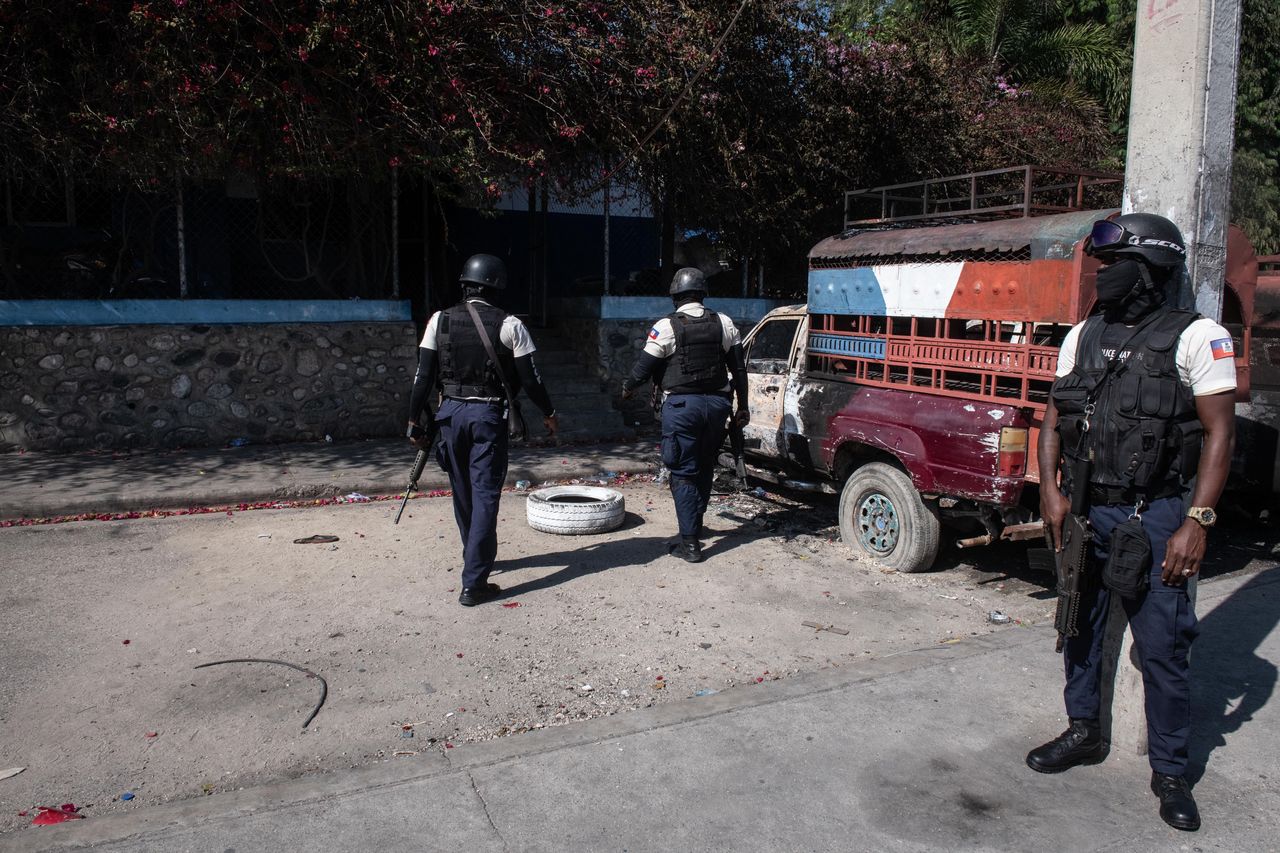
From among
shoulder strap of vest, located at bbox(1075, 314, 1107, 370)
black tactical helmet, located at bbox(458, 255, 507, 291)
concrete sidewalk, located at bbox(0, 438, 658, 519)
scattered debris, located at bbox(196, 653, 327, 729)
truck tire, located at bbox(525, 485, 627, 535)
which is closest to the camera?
shoulder strap of vest, located at bbox(1075, 314, 1107, 370)

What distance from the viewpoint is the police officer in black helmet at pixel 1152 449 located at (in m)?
3.19

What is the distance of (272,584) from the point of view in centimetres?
579

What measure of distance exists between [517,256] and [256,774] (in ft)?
38.2

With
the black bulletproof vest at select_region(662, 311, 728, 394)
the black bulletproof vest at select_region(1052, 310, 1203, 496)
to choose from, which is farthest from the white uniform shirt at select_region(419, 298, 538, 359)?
the black bulletproof vest at select_region(1052, 310, 1203, 496)

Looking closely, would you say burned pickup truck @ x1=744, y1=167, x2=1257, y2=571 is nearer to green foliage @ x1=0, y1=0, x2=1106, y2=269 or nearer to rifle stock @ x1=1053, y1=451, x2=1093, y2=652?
rifle stock @ x1=1053, y1=451, x2=1093, y2=652

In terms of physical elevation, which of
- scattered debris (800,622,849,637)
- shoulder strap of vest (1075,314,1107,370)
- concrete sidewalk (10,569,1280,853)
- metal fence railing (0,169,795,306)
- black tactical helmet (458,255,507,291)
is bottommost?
concrete sidewalk (10,569,1280,853)

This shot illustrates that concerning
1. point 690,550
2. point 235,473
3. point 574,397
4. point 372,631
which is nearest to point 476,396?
point 372,631

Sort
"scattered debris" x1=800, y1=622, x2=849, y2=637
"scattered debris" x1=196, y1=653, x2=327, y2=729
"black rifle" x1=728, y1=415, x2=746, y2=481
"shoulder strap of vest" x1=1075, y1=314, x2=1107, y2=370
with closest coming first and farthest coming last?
"shoulder strap of vest" x1=1075, y1=314, x2=1107, y2=370 < "scattered debris" x1=196, y1=653, x2=327, y2=729 < "scattered debris" x1=800, y1=622, x2=849, y2=637 < "black rifle" x1=728, y1=415, x2=746, y2=481

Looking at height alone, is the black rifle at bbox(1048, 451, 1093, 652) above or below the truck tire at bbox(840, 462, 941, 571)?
above

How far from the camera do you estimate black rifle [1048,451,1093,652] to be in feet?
11.3

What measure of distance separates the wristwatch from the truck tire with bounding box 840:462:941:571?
9.29ft

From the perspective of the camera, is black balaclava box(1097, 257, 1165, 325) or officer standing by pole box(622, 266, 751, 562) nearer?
black balaclava box(1097, 257, 1165, 325)

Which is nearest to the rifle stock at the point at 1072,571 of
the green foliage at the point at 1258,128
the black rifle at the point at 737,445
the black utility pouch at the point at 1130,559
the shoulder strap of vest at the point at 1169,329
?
the black utility pouch at the point at 1130,559

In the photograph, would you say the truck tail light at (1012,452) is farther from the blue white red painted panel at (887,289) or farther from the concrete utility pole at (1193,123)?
the concrete utility pole at (1193,123)
